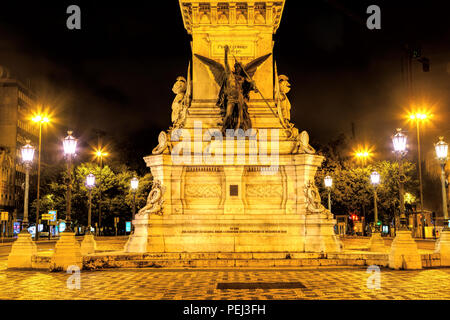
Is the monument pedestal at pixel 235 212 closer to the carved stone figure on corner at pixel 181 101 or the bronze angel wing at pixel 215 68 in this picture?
the carved stone figure on corner at pixel 181 101

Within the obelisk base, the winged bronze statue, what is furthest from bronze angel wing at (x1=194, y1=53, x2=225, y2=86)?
the obelisk base

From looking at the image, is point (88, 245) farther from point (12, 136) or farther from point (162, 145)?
point (12, 136)

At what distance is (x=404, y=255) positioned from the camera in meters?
16.0

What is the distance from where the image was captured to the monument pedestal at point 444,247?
17078mm

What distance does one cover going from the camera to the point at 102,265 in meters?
16.6

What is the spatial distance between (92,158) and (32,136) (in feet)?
93.6

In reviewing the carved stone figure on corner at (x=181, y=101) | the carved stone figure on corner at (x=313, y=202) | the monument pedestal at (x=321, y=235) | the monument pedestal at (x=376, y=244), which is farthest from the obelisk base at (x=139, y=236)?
the monument pedestal at (x=376, y=244)

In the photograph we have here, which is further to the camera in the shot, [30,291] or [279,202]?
[279,202]

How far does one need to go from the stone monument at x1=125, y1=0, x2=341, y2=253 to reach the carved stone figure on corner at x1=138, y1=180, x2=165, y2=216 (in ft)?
0.14

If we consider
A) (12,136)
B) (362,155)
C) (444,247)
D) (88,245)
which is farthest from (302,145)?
(12,136)

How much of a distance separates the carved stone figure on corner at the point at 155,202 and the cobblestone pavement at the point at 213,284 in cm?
360
